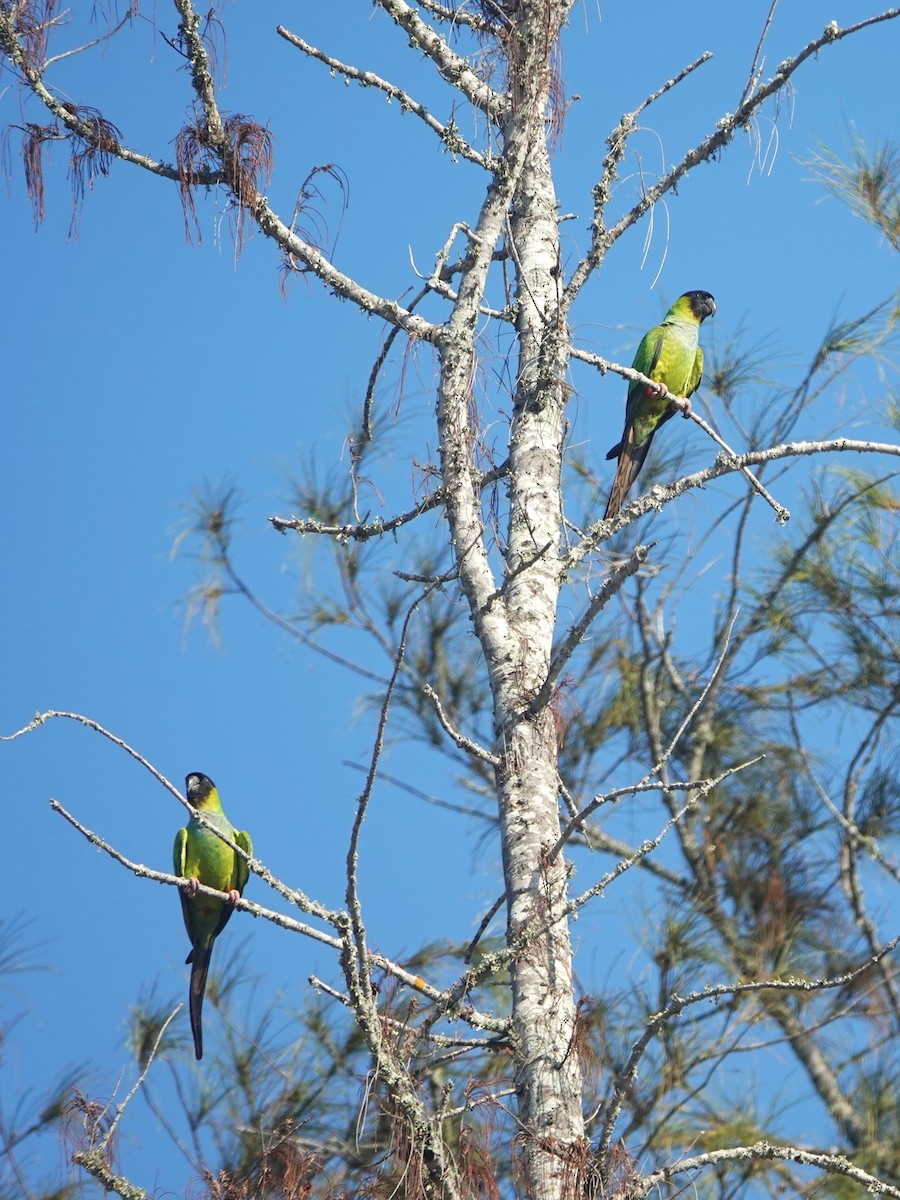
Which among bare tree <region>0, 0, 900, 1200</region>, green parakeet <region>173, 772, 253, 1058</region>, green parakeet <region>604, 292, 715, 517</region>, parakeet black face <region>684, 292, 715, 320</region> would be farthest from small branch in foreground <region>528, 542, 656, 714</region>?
parakeet black face <region>684, 292, 715, 320</region>

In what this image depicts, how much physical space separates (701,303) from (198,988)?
3.14 meters

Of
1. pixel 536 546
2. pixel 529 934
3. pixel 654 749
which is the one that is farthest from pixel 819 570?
pixel 529 934

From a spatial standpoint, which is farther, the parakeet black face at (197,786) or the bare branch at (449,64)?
the parakeet black face at (197,786)

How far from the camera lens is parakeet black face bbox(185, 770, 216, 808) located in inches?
192

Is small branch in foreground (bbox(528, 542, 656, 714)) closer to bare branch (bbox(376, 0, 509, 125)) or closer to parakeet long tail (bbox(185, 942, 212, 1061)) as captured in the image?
bare branch (bbox(376, 0, 509, 125))

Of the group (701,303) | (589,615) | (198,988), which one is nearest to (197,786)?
(198,988)

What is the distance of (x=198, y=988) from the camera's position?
13.5 feet

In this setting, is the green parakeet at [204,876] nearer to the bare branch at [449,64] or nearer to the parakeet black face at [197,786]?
the parakeet black face at [197,786]

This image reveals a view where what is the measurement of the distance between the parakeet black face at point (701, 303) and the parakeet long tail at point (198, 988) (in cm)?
298

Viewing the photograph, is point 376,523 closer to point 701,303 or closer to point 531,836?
point 531,836

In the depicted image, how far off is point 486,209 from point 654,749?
295 cm

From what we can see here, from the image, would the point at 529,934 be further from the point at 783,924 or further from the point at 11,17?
the point at 783,924

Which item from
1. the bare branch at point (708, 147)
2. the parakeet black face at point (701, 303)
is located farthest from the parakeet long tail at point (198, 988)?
the parakeet black face at point (701, 303)

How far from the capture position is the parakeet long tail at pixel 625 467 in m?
3.97
